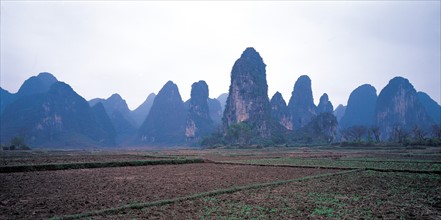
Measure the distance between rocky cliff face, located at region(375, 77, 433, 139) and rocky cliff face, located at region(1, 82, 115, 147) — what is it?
12177 cm

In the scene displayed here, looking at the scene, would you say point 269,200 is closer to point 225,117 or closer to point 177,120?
point 225,117

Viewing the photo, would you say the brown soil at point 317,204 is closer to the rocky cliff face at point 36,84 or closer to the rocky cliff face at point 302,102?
the rocky cliff face at point 302,102

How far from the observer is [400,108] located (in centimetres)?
12400

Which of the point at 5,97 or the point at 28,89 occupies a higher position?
the point at 28,89

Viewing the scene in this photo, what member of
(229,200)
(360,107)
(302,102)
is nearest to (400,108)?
(360,107)

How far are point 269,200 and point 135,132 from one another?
17223 cm

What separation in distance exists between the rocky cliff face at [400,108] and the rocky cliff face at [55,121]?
122 metres

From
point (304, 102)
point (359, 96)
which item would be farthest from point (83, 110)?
point (359, 96)

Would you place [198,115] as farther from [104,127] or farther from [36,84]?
[36,84]

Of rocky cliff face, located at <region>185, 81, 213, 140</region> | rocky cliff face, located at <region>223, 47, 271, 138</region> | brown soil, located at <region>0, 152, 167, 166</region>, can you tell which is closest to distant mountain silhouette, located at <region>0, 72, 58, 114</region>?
rocky cliff face, located at <region>185, 81, 213, 140</region>

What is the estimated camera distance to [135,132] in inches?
6841

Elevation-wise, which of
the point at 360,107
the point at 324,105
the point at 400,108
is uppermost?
the point at 360,107

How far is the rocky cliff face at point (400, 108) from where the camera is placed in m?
121

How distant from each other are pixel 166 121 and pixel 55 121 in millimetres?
56256
